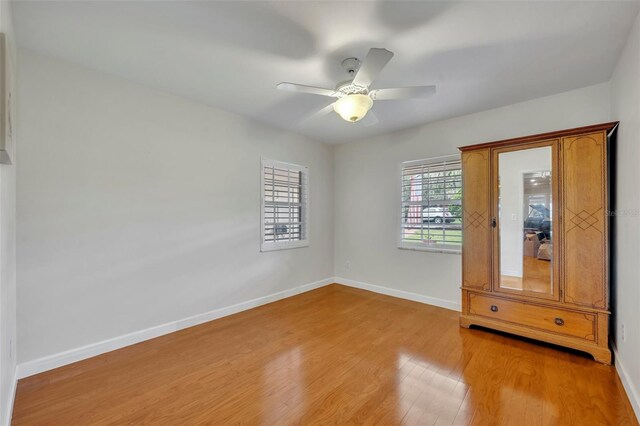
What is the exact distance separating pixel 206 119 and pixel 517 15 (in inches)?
119

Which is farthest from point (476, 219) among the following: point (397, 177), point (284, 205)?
point (284, 205)

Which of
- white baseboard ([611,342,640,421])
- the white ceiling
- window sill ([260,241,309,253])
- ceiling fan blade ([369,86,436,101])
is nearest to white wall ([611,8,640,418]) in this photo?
white baseboard ([611,342,640,421])

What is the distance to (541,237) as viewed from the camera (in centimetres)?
271

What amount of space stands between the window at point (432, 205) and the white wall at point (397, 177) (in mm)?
112

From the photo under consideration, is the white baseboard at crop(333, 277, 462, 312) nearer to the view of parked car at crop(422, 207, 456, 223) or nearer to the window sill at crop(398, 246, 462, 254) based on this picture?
the window sill at crop(398, 246, 462, 254)

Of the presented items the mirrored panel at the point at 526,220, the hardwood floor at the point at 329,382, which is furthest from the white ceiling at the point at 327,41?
the hardwood floor at the point at 329,382

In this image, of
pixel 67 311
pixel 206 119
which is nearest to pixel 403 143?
pixel 206 119

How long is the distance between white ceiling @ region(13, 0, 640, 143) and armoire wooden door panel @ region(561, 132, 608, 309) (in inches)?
29.4

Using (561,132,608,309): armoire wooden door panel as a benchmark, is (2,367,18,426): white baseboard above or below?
below

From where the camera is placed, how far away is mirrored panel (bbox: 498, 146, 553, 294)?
268 centimetres

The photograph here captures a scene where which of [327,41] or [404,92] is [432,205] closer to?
[404,92]

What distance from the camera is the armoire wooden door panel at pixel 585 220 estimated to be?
241 cm

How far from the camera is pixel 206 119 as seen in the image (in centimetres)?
334

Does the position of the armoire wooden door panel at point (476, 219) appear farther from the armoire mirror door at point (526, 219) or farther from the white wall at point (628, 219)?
the white wall at point (628, 219)
